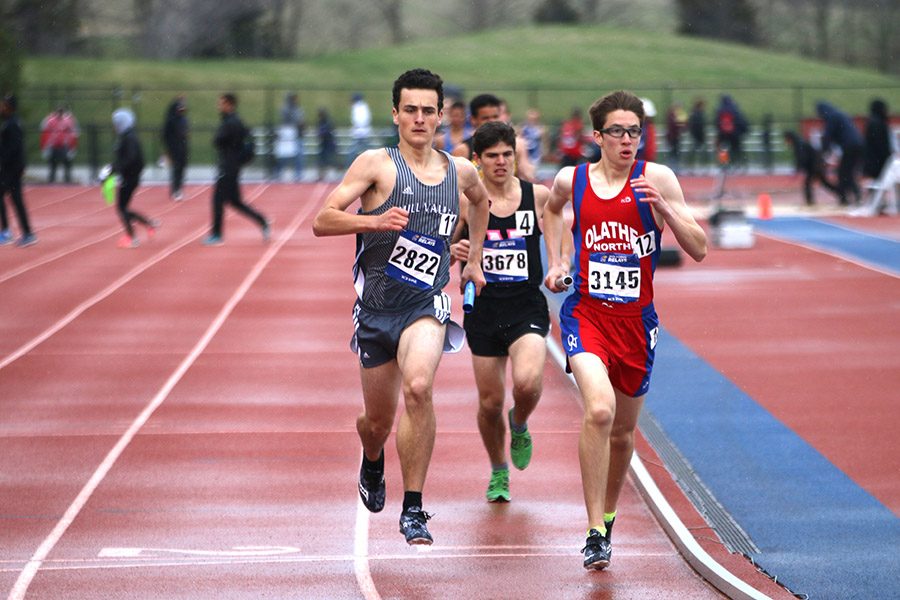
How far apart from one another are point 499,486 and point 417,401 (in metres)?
1.65

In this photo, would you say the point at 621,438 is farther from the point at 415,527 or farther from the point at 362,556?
the point at 362,556

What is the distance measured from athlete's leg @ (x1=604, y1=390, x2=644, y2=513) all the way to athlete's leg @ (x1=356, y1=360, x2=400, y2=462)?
1.01 metres

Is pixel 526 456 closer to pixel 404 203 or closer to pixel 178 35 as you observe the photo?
pixel 404 203

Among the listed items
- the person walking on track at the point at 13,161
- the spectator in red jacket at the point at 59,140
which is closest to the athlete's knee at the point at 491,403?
the person walking on track at the point at 13,161

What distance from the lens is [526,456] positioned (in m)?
8.16

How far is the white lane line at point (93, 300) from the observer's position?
13211 millimetres

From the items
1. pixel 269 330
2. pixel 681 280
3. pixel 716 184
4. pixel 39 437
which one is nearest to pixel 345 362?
pixel 269 330

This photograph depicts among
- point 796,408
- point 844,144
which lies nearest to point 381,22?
point 844,144

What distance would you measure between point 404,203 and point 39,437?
14.1 feet

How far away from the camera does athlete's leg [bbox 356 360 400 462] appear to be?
6719mm

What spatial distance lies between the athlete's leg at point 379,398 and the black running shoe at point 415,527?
0.50 metres

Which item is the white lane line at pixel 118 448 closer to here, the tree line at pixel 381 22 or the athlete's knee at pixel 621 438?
the athlete's knee at pixel 621 438

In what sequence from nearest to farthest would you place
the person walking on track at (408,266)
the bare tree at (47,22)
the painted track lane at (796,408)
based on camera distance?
the person walking on track at (408,266) → the painted track lane at (796,408) → the bare tree at (47,22)

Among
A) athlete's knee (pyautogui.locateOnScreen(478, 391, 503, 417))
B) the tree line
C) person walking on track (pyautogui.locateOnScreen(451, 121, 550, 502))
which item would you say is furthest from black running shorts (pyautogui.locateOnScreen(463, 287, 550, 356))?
the tree line
